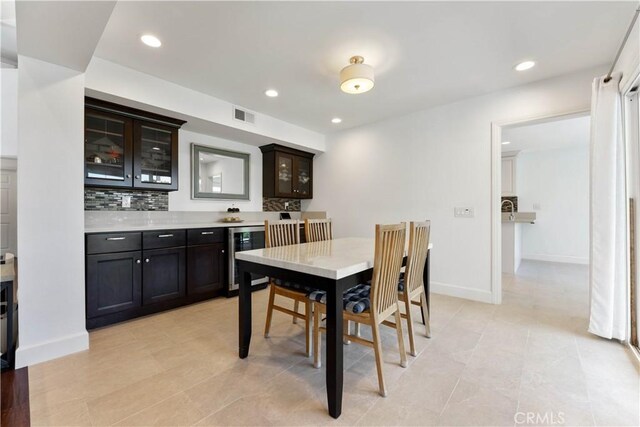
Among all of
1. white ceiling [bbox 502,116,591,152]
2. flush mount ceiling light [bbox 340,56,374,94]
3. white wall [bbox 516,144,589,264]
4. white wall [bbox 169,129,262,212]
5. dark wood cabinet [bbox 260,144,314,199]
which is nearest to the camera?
flush mount ceiling light [bbox 340,56,374,94]

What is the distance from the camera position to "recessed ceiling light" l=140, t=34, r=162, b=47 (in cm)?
210

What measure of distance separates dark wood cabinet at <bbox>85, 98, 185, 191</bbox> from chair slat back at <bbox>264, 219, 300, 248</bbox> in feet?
4.94

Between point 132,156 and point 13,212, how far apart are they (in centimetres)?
104

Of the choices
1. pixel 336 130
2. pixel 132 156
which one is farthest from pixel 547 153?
pixel 132 156

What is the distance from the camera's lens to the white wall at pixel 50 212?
1.92 m

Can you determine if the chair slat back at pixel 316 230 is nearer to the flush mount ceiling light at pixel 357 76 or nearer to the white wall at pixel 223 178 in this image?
the flush mount ceiling light at pixel 357 76

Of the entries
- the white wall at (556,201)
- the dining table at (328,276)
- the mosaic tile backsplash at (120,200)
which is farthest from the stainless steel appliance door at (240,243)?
the white wall at (556,201)

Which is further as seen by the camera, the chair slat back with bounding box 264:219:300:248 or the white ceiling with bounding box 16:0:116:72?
the chair slat back with bounding box 264:219:300:248

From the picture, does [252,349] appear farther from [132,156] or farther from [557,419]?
[132,156]

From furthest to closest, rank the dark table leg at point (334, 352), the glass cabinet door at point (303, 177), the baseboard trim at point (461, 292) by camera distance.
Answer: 1. the glass cabinet door at point (303, 177)
2. the baseboard trim at point (461, 292)
3. the dark table leg at point (334, 352)

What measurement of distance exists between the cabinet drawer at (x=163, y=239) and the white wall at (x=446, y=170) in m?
2.48

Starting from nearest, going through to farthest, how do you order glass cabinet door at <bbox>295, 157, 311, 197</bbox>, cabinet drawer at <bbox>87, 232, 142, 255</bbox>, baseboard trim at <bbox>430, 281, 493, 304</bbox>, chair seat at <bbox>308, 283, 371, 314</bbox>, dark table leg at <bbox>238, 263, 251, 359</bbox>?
chair seat at <bbox>308, 283, 371, 314</bbox> < dark table leg at <bbox>238, 263, 251, 359</bbox> < cabinet drawer at <bbox>87, 232, 142, 255</bbox> < baseboard trim at <bbox>430, 281, 493, 304</bbox> < glass cabinet door at <bbox>295, 157, 311, 197</bbox>

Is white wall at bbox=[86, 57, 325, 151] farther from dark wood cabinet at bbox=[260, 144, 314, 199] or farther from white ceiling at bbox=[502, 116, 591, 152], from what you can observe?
white ceiling at bbox=[502, 116, 591, 152]

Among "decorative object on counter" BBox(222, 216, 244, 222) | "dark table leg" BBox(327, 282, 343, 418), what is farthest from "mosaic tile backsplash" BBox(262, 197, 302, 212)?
"dark table leg" BBox(327, 282, 343, 418)
